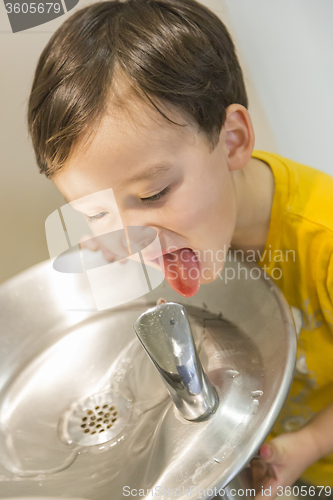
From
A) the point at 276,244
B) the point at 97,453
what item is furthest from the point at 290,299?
the point at 97,453

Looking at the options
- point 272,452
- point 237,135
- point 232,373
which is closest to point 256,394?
point 232,373

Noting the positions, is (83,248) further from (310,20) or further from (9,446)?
(310,20)

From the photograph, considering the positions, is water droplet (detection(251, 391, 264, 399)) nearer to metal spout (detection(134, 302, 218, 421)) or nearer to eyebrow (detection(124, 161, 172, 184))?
metal spout (detection(134, 302, 218, 421))

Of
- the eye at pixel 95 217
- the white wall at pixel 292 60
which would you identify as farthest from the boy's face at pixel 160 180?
the white wall at pixel 292 60

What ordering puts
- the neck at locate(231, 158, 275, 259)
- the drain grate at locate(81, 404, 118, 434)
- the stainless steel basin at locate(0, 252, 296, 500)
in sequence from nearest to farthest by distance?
the stainless steel basin at locate(0, 252, 296, 500)
the drain grate at locate(81, 404, 118, 434)
the neck at locate(231, 158, 275, 259)

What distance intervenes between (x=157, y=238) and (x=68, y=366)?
21 cm

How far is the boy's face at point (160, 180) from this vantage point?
15.7 inches

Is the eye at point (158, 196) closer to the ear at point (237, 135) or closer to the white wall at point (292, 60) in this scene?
the ear at point (237, 135)

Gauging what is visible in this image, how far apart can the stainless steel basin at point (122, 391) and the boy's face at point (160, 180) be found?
0.08 m

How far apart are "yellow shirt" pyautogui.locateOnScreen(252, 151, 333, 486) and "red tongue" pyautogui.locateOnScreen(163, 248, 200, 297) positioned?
15cm

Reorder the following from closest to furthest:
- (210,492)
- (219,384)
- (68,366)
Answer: (210,492) < (219,384) < (68,366)

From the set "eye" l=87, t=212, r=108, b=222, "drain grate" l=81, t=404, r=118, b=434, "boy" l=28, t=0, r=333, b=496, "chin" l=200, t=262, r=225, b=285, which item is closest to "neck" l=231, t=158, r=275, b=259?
"boy" l=28, t=0, r=333, b=496

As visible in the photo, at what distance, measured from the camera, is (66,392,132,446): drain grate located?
0.46 metres

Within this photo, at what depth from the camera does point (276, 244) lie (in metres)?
0.60
